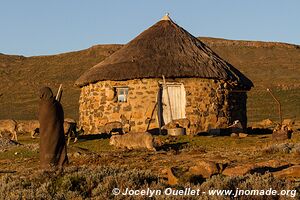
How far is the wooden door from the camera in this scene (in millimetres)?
27500

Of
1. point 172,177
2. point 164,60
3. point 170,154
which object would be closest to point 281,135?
point 170,154

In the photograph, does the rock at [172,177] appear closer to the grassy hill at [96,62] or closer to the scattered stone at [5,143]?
the scattered stone at [5,143]

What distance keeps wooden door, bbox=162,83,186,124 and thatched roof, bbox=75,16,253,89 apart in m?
0.85

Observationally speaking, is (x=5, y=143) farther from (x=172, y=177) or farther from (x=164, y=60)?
(x=172, y=177)

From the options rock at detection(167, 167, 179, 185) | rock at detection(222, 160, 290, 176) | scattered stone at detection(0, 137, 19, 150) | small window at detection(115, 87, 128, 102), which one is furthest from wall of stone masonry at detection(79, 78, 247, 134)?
rock at detection(167, 167, 179, 185)

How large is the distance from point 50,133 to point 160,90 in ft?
46.8

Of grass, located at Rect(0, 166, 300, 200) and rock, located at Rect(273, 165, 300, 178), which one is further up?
grass, located at Rect(0, 166, 300, 200)

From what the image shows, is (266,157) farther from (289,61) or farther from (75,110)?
(289,61)

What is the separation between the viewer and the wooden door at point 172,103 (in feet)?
90.2

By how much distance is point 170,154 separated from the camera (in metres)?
18.8

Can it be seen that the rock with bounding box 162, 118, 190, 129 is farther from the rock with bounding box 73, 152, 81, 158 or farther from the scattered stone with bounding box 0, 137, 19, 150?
the rock with bounding box 73, 152, 81, 158

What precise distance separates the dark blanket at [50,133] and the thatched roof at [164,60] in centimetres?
1351

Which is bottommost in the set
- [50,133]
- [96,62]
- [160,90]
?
[50,133]

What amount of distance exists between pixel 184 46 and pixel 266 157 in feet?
42.9
